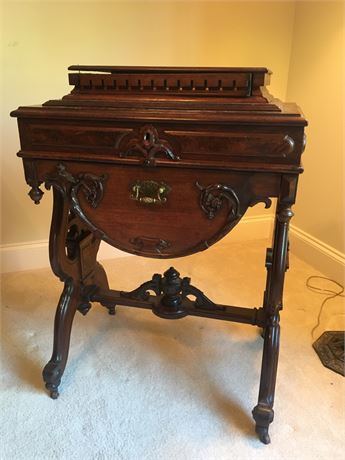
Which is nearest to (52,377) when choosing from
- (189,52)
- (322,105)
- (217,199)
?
(217,199)

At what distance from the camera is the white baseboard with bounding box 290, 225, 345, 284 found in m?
2.06

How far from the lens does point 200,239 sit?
3.67 feet

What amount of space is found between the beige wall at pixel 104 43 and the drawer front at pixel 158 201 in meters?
0.95

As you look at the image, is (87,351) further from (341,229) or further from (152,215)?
(341,229)

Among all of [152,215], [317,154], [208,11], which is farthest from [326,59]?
[152,215]

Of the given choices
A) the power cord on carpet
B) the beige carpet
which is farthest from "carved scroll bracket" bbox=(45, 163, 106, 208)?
the power cord on carpet

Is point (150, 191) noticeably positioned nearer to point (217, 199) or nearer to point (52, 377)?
point (217, 199)

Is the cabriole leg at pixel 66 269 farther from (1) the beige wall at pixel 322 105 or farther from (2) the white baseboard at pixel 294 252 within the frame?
(1) the beige wall at pixel 322 105

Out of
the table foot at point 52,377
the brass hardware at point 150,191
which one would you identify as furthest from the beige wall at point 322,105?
the table foot at point 52,377

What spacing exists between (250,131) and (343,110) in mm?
1188

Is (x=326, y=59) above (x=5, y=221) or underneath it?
above

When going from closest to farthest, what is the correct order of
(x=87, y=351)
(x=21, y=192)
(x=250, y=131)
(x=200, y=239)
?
(x=250, y=131)
(x=200, y=239)
(x=87, y=351)
(x=21, y=192)

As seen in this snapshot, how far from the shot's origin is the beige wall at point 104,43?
1.84m

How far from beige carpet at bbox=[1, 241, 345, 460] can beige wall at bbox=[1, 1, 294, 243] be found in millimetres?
523
